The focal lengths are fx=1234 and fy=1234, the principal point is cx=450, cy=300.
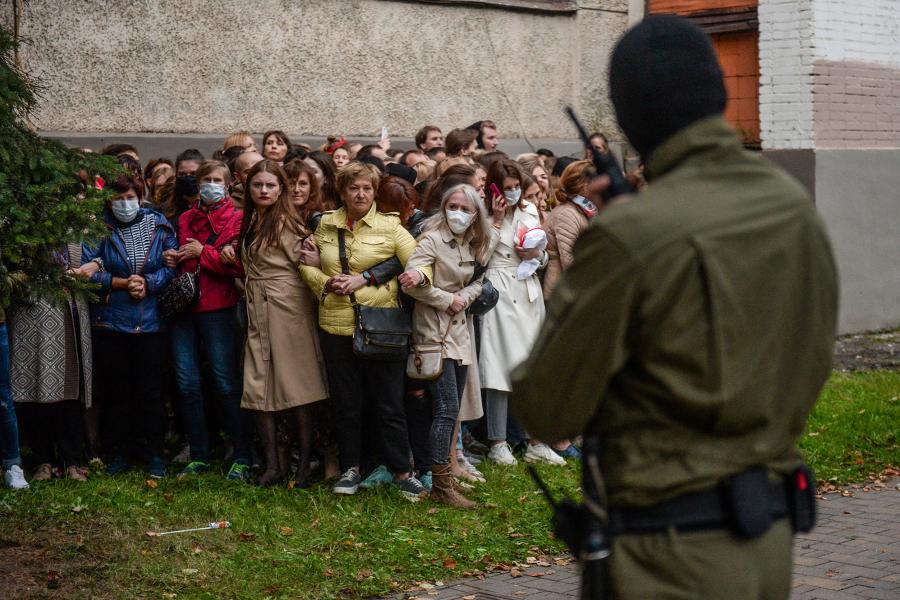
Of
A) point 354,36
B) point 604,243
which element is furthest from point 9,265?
point 354,36

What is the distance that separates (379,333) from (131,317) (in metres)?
1.69

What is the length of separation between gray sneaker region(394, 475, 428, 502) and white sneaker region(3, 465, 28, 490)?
2272 mm

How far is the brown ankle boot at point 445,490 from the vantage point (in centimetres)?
728

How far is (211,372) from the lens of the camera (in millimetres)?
8234

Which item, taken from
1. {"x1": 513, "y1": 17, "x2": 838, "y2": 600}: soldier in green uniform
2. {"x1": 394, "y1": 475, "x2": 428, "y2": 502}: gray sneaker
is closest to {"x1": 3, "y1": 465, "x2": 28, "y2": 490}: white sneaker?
{"x1": 394, "y1": 475, "x2": 428, "y2": 502}: gray sneaker

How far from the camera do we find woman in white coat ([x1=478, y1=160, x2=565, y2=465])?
336 inches

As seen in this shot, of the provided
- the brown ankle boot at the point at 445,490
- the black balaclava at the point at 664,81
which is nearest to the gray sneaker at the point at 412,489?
the brown ankle boot at the point at 445,490

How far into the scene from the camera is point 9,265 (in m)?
5.95

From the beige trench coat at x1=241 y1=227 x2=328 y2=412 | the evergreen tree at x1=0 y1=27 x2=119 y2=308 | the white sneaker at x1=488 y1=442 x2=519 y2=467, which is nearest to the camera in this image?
the evergreen tree at x1=0 y1=27 x2=119 y2=308

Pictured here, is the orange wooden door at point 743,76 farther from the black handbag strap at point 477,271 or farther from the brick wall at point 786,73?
the black handbag strap at point 477,271

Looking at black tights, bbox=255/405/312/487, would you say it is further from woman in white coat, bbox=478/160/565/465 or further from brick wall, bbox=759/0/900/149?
brick wall, bbox=759/0/900/149

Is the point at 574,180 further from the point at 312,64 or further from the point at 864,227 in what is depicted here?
the point at 864,227

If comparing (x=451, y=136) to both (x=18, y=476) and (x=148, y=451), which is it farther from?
(x=18, y=476)

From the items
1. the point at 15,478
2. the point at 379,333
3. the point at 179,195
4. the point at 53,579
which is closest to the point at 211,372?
the point at 179,195
